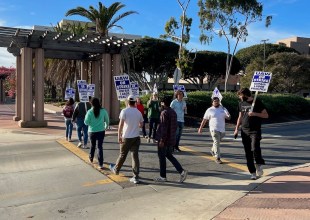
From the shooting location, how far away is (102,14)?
2800 centimetres

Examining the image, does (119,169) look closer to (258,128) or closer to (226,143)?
(258,128)

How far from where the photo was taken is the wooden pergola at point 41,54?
59.7ft

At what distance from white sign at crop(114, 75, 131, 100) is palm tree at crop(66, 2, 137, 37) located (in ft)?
53.0

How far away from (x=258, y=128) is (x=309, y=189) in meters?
1.47

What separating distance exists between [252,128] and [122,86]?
5.55 metres

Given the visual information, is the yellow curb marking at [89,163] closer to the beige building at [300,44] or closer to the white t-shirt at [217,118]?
the white t-shirt at [217,118]

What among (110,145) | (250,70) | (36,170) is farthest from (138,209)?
(250,70)

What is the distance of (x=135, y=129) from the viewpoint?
25.8 feet

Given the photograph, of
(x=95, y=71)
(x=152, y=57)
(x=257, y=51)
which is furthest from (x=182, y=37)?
(x=257, y=51)

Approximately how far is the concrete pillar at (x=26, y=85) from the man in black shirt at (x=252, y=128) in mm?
12922

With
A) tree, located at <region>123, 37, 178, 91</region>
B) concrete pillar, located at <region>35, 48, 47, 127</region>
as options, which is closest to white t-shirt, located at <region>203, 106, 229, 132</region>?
concrete pillar, located at <region>35, 48, 47, 127</region>

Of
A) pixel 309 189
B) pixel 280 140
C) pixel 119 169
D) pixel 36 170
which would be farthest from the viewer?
pixel 280 140

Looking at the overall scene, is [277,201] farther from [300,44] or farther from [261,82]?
[300,44]

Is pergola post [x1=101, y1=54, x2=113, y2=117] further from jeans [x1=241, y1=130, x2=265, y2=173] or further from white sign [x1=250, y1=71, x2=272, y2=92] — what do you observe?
jeans [x1=241, y1=130, x2=265, y2=173]
